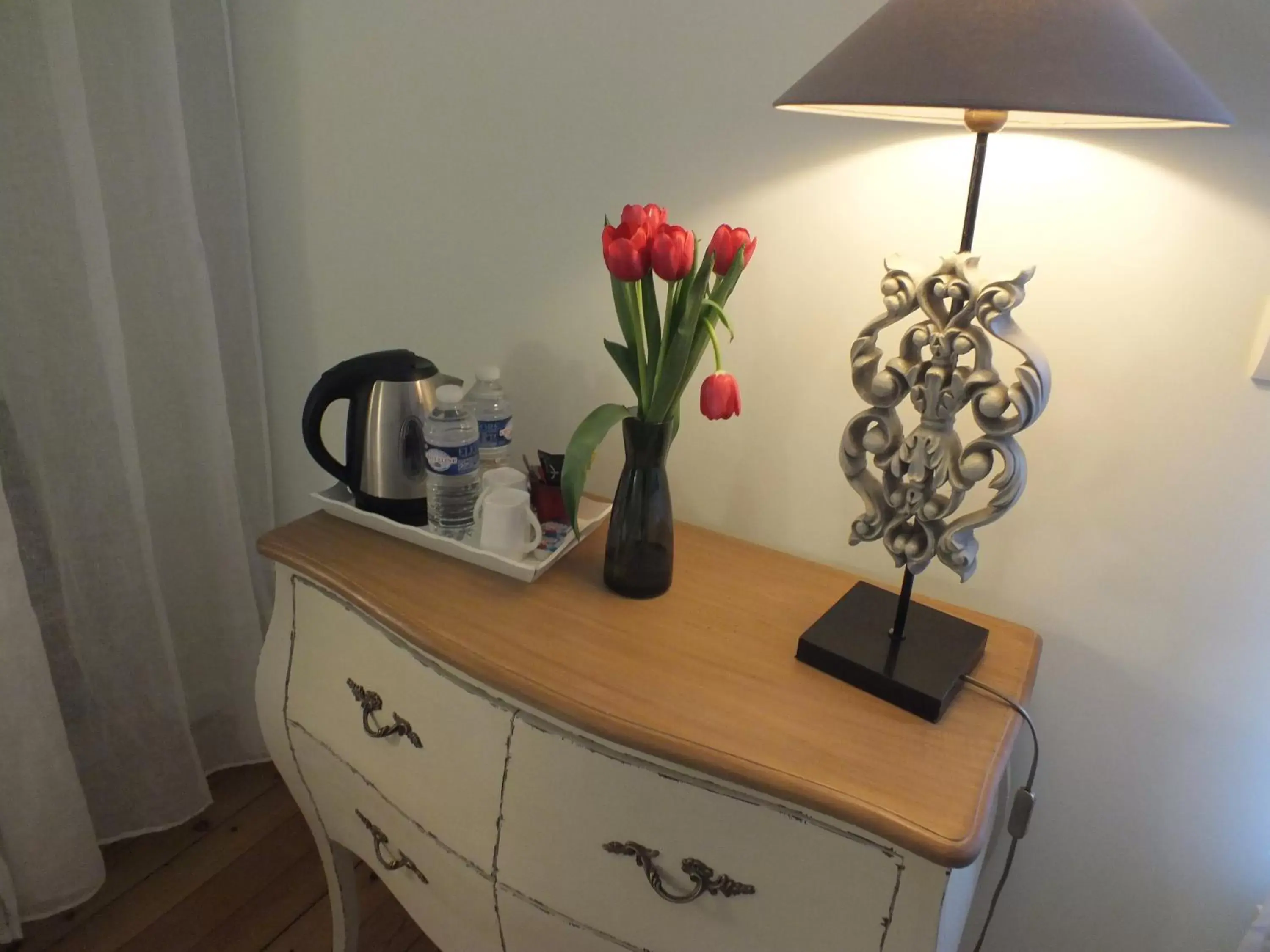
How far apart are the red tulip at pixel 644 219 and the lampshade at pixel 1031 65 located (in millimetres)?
240

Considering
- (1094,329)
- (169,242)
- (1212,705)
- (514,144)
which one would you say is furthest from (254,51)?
(1212,705)

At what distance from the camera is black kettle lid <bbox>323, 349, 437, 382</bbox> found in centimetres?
108

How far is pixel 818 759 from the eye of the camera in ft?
2.33

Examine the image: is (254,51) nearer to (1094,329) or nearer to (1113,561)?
(1094,329)

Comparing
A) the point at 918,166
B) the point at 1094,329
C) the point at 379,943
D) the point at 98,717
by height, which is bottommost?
the point at 379,943

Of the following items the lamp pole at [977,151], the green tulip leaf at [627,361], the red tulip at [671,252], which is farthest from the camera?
the green tulip leaf at [627,361]

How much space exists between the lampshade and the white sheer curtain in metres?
1.19

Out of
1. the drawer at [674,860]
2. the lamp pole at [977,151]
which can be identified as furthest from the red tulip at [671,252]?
the drawer at [674,860]

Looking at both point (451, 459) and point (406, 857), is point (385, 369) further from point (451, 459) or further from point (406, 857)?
point (406, 857)

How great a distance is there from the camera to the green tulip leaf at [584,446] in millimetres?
870

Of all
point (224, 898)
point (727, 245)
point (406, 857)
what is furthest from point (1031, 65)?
point (224, 898)

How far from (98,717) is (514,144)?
1.23 m

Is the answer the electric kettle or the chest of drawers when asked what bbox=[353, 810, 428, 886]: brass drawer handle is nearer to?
the chest of drawers

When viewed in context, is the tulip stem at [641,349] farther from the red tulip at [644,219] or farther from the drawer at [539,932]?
the drawer at [539,932]
